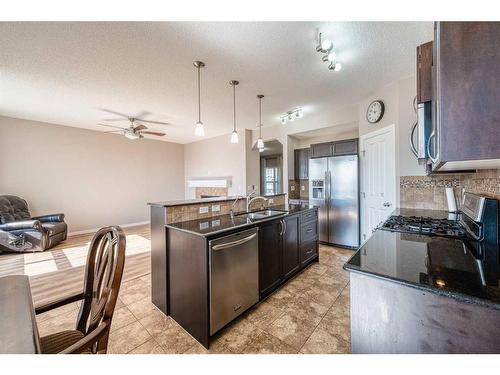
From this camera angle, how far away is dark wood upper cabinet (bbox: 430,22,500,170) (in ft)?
2.18

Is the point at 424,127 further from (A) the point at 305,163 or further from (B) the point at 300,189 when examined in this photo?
(B) the point at 300,189

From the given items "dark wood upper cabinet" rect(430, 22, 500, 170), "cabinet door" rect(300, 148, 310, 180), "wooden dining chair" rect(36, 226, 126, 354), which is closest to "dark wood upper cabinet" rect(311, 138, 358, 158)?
"cabinet door" rect(300, 148, 310, 180)

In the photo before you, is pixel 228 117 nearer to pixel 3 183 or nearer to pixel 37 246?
pixel 37 246

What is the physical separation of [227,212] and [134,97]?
8.26ft

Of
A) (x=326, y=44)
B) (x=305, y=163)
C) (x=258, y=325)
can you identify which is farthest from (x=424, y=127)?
(x=305, y=163)

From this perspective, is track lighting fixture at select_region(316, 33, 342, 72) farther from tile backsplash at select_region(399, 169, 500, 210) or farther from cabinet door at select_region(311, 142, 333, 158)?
cabinet door at select_region(311, 142, 333, 158)

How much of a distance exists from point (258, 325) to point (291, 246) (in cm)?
98

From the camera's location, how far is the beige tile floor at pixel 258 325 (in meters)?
1.57

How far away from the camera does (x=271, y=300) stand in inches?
86.2

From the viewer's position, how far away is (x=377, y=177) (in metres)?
3.30

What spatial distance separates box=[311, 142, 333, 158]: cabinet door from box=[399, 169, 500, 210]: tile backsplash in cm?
142

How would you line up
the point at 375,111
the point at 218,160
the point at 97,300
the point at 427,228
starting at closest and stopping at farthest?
1. the point at 97,300
2. the point at 427,228
3. the point at 375,111
4. the point at 218,160

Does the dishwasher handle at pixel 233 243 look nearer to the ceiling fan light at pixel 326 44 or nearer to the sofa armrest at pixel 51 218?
the ceiling fan light at pixel 326 44
